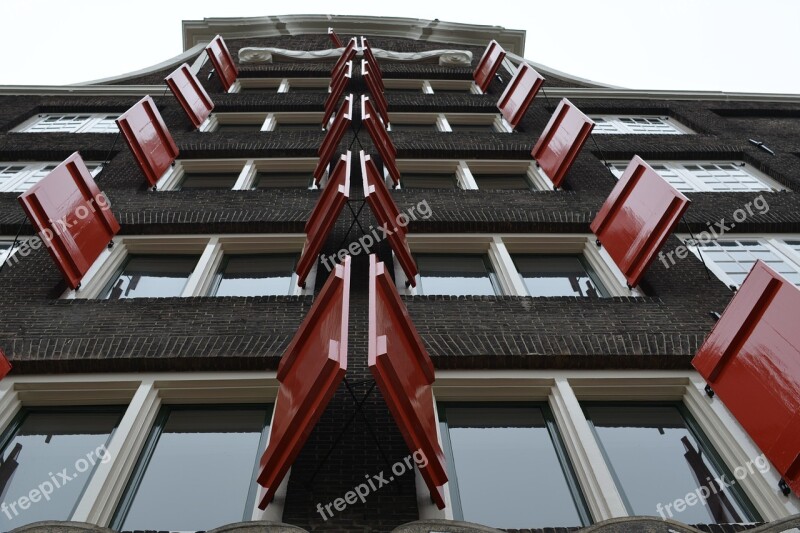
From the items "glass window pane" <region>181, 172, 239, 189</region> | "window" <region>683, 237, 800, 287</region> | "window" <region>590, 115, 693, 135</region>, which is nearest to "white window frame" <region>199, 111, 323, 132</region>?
"glass window pane" <region>181, 172, 239, 189</region>

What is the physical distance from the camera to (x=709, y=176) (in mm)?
14875

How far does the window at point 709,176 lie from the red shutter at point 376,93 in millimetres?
6134

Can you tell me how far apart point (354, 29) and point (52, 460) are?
25.5 metres

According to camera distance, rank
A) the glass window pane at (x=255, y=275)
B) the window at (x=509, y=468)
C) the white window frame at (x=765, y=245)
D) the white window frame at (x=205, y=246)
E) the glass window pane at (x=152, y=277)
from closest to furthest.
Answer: the window at (x=509, y=468) → the glass window pane at (x=152, y=277) → the glass window pane at (x=255, y=275) → the white window frame at (x=765, y=245) → the white window frame at (x=205, y=246)

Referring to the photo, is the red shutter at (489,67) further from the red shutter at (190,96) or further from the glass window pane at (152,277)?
the glass window pane at (152,277)

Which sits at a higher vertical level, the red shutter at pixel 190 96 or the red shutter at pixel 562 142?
the red shutter at pixel 190 96

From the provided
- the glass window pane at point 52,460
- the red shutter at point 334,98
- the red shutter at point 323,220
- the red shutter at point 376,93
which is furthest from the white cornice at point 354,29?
the glass window pane at point 52,460

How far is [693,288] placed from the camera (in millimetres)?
9242

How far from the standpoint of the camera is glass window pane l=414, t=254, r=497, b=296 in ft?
32.4

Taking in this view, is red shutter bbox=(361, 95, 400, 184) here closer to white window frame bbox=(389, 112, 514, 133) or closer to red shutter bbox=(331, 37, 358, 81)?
white window frame bbox=(389, 112, 514, 133)

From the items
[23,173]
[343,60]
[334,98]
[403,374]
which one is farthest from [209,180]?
[403,374]

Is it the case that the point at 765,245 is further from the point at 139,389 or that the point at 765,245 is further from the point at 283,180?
the point at 139,389

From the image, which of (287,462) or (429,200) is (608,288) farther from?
(287,462)

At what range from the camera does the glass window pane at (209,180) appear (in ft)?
45.8
